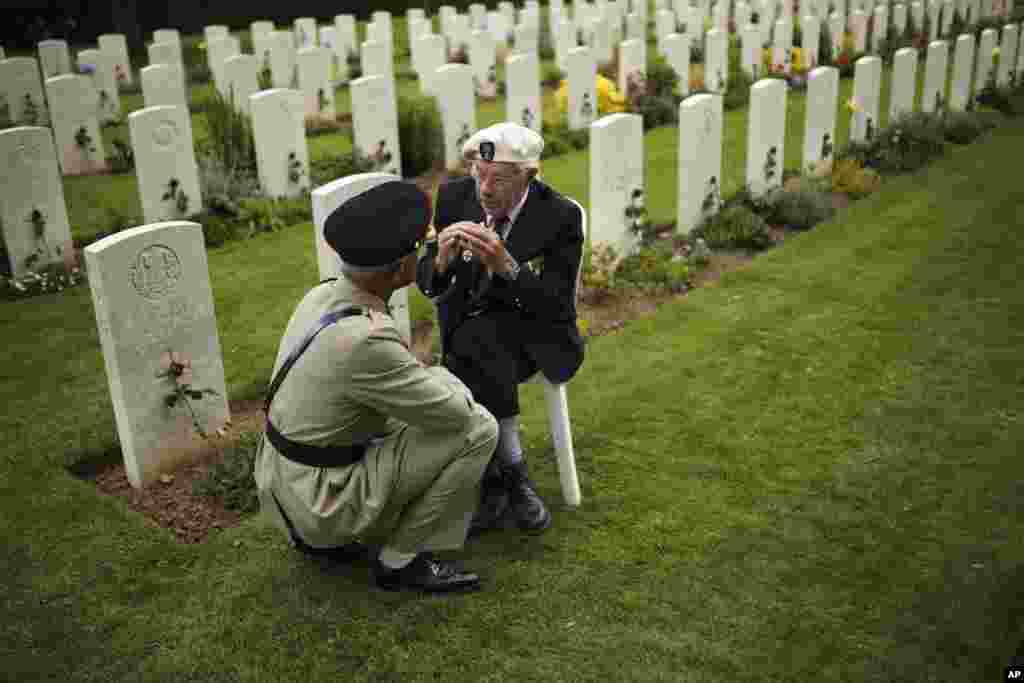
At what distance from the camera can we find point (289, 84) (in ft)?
46.7

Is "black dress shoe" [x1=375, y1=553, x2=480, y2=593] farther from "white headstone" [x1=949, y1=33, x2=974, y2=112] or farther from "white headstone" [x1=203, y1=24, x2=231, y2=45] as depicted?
"white headstone" [x1=203, y1=24, x2=231, y2=45]

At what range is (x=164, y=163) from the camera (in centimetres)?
800

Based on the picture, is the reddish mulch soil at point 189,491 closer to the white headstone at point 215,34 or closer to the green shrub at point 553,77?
the green shrub at point 553,77

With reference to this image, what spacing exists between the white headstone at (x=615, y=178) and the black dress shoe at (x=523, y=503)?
320 centimetres

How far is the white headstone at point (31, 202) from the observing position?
272 inches

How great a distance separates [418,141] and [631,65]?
3.85 m

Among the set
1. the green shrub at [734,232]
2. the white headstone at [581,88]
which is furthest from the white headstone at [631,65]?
the green shrub at [734,232]

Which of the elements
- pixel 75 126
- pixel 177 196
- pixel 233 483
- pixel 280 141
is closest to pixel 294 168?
pixel 280 141

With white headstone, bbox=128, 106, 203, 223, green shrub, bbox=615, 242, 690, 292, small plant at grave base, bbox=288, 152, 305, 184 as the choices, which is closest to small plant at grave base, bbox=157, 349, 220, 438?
green shrub, bbox=615, 242, 690, 292

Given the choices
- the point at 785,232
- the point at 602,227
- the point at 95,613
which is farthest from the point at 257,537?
the point at 785,232

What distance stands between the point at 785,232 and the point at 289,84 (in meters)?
8.49

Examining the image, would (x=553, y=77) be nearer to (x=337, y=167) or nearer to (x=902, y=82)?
(x=902, y=82)

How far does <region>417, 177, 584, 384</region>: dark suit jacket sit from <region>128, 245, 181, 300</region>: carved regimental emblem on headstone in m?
1.30

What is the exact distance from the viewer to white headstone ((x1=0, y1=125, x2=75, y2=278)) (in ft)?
22.7
